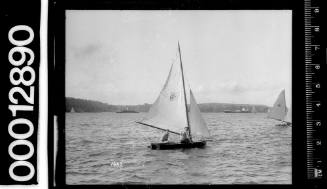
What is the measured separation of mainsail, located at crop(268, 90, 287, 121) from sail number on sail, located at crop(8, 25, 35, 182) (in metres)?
1.31

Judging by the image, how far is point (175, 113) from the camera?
266 centimetres

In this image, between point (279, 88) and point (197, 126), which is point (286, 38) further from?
point (197, 126)

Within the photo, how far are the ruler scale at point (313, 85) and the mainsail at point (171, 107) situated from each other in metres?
0.69

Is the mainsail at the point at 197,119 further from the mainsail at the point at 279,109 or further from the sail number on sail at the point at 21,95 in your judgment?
the sail number on sail at the point at 21,95

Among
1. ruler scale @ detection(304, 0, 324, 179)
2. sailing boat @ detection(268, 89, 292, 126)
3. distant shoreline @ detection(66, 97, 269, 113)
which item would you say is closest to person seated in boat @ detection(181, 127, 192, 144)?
distant shoreline @ detection(66, 97, 269, 113)

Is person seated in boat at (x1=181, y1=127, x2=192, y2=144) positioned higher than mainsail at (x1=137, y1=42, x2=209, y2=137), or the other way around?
mainsail at (x1=137, y1=42, x2=209, y2=137)

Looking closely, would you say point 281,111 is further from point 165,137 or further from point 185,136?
point 165,137

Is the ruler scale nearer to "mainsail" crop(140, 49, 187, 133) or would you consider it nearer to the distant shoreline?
the distant shoreline

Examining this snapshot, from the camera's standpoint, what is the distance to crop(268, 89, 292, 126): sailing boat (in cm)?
249

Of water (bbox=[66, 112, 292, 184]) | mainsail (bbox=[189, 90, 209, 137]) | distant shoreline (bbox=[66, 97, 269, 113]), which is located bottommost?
water (bbox=[66, 112, 292, 184])

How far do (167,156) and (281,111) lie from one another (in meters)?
0.67

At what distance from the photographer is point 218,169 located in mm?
2529
